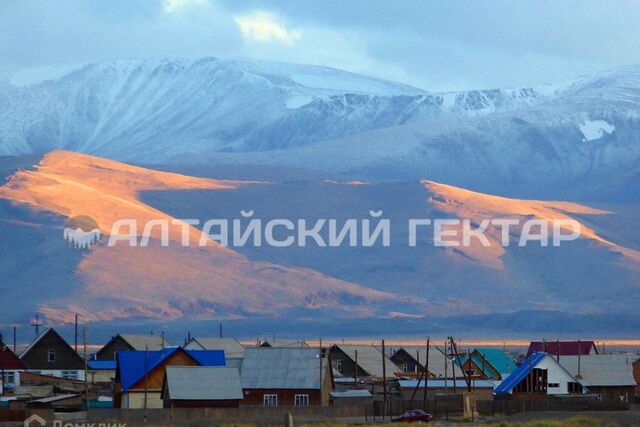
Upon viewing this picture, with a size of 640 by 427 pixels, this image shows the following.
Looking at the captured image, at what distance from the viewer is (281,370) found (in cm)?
6675

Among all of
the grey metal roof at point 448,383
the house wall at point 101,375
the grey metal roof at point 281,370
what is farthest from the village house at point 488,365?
the house wall at point 101,375

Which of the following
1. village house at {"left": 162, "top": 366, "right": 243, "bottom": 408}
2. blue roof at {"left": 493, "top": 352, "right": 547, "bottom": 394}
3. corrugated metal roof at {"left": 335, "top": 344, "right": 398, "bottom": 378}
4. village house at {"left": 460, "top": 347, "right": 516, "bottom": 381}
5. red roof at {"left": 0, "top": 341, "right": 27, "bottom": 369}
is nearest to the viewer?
village house at {"left": 162, "top": 366, "right": 243, "bottom": 408}

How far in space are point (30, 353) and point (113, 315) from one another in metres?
108

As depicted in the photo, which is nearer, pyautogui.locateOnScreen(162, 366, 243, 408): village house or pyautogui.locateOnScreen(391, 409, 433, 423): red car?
pyautogui.locateOnScreen(391, 409, 433, 423): red car

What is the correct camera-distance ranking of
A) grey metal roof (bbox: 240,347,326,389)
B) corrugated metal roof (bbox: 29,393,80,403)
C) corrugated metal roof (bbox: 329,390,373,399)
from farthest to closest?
corrugated metal roof (bbox: 329,390,373,399), corrugated metal roof (bbox: 29,393,80,403), grey metal roof (bbox: 240,347,326,389)

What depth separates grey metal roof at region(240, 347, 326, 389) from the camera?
217 feet

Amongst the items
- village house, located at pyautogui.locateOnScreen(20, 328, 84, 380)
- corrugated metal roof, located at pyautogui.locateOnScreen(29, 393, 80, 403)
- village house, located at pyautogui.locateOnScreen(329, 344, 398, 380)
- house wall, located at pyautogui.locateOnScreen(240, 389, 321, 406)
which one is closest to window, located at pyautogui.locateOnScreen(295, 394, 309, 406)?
house wall, located at pyautogui.locateOnScreen(240, 389, 321, 406)

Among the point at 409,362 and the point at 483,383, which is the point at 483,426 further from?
the point at 409,362

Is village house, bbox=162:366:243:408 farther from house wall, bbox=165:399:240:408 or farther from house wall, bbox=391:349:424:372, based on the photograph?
house wall, bbox=391:349:424:372

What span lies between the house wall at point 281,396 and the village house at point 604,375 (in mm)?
11685

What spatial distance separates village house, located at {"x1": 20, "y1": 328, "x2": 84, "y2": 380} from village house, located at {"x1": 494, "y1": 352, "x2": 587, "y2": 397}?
1037 inches

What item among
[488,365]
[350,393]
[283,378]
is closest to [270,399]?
[283,378]

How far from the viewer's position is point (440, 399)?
64688mm

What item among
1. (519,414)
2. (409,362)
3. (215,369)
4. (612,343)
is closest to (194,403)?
(215,369)
